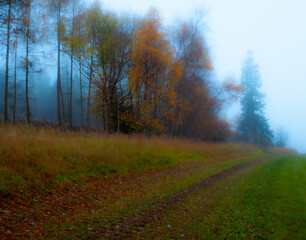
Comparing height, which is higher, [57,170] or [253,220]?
[57,170]

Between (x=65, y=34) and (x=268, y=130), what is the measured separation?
45070mm

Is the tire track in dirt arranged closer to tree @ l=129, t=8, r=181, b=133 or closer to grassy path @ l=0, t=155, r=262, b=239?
grassy path @ l=0, t=155, r=262, b=239

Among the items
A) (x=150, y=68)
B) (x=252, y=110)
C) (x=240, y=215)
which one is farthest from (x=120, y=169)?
(x=252, y=110)

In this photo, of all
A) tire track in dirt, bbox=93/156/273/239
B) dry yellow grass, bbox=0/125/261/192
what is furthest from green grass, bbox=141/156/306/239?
dry yellow grass, bbox=0/125/261/192

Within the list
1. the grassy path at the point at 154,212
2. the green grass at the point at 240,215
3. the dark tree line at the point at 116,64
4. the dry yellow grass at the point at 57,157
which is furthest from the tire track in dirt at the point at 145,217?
the dark tree line at the point at 116,64

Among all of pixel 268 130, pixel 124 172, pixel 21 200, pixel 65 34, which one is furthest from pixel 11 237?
pixel 268 130

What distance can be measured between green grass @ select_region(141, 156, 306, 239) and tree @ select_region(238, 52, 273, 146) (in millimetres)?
40981

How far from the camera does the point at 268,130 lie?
47.0 meters

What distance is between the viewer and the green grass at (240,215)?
14.0 ft

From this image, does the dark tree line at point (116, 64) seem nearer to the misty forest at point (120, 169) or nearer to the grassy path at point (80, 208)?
the misty forest at point (120, 169)

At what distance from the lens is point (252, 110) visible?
46312mm

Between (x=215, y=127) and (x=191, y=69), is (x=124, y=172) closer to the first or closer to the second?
(x=191, y=69)

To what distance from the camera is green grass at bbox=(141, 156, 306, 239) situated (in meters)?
4.26

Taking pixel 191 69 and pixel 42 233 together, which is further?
pixel 191 69
